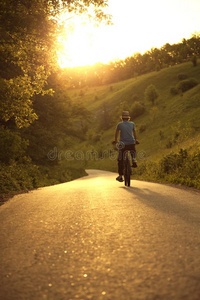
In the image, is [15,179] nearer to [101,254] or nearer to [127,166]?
[127,166]

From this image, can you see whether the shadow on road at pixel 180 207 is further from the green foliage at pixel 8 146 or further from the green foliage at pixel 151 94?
the green foliage at pixel 151 94

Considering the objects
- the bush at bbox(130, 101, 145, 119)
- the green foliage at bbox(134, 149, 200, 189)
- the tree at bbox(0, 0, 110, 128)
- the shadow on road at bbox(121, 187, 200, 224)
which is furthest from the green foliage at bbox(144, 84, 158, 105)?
the shadow on road at bbox(121, 187, 200, 224)

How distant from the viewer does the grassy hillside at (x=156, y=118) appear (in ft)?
114

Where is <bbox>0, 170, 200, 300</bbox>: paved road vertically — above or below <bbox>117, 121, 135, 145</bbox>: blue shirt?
below

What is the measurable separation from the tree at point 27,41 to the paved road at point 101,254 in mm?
5351

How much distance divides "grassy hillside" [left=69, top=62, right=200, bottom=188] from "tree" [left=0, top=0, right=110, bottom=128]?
1339cm

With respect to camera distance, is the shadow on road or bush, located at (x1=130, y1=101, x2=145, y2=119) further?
bush, located at (x1=130, y1=101, x2=145, y2=119)

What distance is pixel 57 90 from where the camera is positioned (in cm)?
2367

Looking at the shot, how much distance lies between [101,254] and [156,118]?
66.4 m

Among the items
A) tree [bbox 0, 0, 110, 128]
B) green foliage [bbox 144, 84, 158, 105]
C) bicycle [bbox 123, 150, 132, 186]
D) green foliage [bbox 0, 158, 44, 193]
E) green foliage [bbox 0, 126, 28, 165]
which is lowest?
green foliage [bbox 0, 158, 44, 193]

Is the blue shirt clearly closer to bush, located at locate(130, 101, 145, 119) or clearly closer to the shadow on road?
the shadow on road

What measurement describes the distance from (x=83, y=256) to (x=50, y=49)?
9146mm

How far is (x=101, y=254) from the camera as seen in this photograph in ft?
10.0

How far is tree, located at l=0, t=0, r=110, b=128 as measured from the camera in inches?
388
